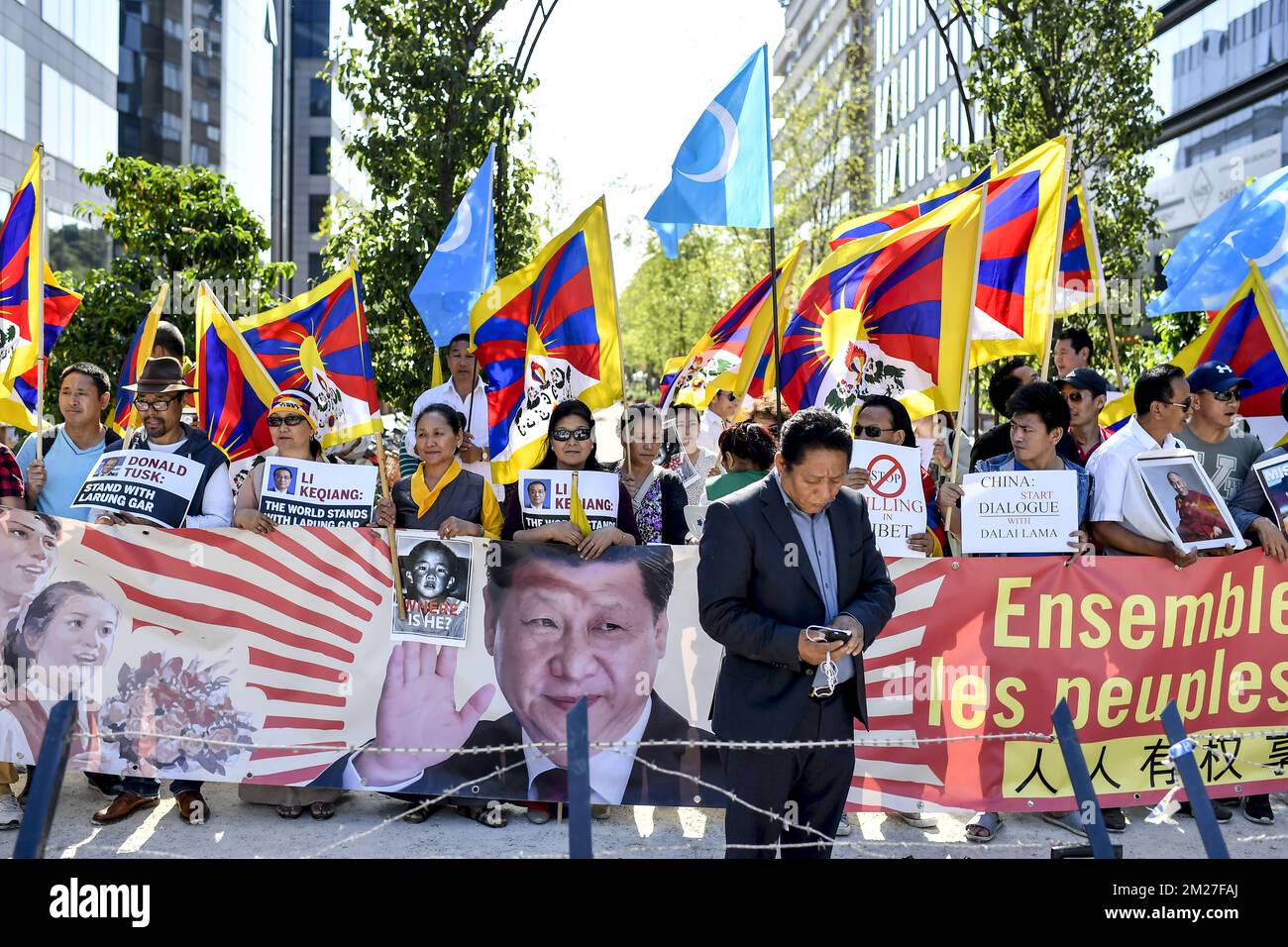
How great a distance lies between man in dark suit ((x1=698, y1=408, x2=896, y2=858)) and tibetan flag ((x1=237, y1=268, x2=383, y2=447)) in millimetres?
3087

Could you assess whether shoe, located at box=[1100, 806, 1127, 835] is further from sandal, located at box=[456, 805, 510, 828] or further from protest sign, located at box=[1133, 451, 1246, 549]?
sandal, located at box=[456, 805, 510, 828]

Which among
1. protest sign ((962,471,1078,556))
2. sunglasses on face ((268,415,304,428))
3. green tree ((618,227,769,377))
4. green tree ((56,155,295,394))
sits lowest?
protest sign ((962,471,1078,556))

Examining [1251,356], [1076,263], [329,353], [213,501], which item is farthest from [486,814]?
[1076,263]

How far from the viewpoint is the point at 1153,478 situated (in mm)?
6172

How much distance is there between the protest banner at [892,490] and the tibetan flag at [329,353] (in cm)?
258

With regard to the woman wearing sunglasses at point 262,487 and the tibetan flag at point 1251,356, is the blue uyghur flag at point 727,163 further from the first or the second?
the tibetan flag at point 1251,356

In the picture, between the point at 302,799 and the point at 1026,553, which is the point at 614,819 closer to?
the point at 302,799

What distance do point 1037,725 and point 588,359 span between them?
9.77 ft

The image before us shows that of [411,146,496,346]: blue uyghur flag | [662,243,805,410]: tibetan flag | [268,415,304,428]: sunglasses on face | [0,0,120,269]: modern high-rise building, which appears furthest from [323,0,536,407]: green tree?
[0,0,120,269]: modern high-rise building

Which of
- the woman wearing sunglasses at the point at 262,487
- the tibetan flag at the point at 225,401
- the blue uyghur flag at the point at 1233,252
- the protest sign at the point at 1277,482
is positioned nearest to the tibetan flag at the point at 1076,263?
the blue uyghur flag at the point at 1233,252

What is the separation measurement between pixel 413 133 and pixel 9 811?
25.1 feet

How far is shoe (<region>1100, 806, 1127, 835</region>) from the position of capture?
245 inches

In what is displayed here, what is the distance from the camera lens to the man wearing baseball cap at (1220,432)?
22.2 ft
